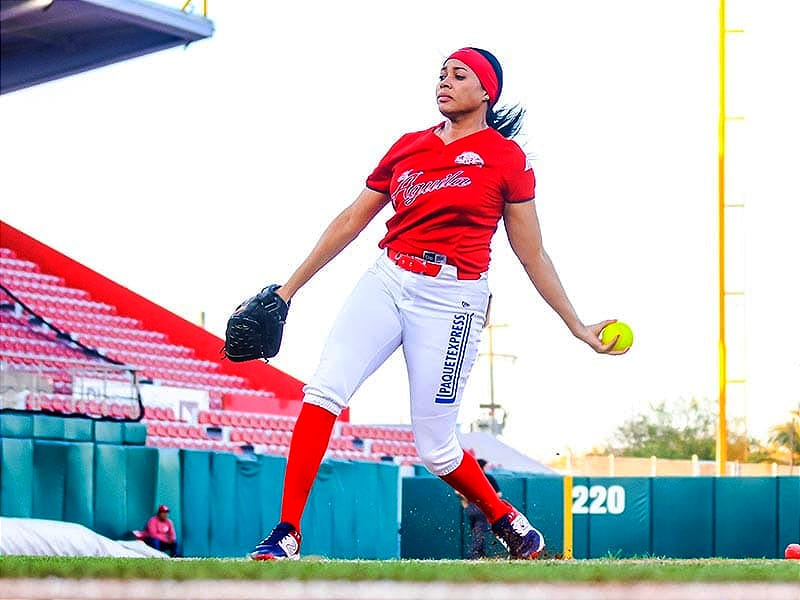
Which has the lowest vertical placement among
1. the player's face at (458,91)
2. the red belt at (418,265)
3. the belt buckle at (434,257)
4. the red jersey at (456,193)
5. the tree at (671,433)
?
the tree at (671,433)

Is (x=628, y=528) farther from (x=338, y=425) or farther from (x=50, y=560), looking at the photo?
(x=50, y=560)

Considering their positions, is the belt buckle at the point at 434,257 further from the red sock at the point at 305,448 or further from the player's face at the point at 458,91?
the red sock at the point at 305,448

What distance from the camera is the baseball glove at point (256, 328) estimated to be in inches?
235

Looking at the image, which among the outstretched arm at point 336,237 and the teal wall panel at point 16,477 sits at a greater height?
the outstretched arm at point 336,237

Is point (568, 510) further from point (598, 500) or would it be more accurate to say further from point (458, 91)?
point (458, 91)

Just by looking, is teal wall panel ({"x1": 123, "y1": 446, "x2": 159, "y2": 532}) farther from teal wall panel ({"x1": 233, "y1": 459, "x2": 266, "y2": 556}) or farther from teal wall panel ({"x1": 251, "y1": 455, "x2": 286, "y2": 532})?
teal wall panel ({"x1": 251, "y1": 455, "x2": 286, "y2": 532})

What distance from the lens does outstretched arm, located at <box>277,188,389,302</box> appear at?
239 inches

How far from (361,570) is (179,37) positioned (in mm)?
3804

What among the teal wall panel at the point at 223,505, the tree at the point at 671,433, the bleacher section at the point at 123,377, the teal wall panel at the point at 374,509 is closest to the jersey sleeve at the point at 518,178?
the bleacher section at the point at 123,377

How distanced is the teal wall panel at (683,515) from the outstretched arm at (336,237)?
1636 centimetres

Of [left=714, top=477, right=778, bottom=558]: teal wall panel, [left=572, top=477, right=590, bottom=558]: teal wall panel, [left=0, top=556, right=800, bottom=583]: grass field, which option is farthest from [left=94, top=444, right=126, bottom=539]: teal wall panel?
[left=0, top=556, right=800, bottom=583]: grass field

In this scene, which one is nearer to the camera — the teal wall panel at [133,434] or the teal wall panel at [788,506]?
the teal wall panel at [133,434]

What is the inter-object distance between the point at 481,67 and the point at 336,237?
0.83 metres

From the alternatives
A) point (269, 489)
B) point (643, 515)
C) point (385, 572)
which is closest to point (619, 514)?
point (643, 515)
